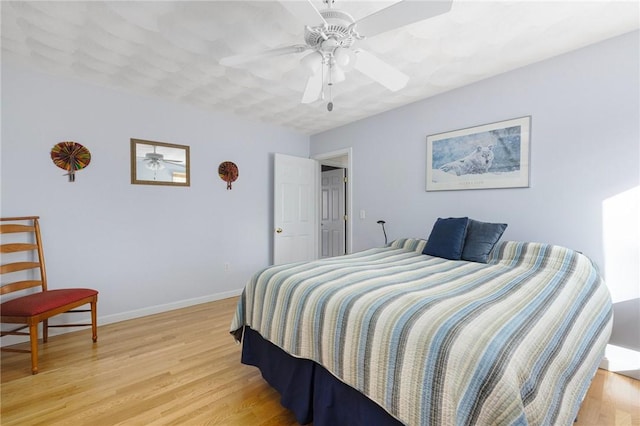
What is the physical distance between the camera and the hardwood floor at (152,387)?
5.16 feet

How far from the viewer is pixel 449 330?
39.9 inches

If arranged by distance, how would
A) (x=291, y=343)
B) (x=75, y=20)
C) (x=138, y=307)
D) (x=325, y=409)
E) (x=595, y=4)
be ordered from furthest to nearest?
(x=138, y=307) → (x=75, y=20) → (x=595, y=4) → (x=291, y=343) → (x=325, y=409)

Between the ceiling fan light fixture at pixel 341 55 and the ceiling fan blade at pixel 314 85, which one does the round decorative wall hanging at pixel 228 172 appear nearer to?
the ceiling fan blade at pixel 314 85

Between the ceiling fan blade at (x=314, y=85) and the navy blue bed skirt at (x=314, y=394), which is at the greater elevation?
the ceiling fan blade at (x=314, y=85)

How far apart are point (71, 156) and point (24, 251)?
93 cm

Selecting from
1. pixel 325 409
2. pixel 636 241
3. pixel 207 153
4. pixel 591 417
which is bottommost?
pixel 591 417

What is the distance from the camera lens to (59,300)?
7.15 ft

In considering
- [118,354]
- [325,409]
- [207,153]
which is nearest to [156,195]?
[207,153]

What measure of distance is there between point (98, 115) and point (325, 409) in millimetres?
3287

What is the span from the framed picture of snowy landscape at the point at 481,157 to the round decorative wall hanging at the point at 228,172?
96.3 inches

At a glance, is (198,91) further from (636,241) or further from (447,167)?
(636,241)

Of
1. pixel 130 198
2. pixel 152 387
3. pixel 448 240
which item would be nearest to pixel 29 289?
pixel 130 198

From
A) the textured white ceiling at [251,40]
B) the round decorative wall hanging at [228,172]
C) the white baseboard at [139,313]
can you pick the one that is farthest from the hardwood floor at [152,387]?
the textured white ceiling at [251,40]

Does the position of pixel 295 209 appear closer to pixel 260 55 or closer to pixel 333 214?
pixel 333 214
